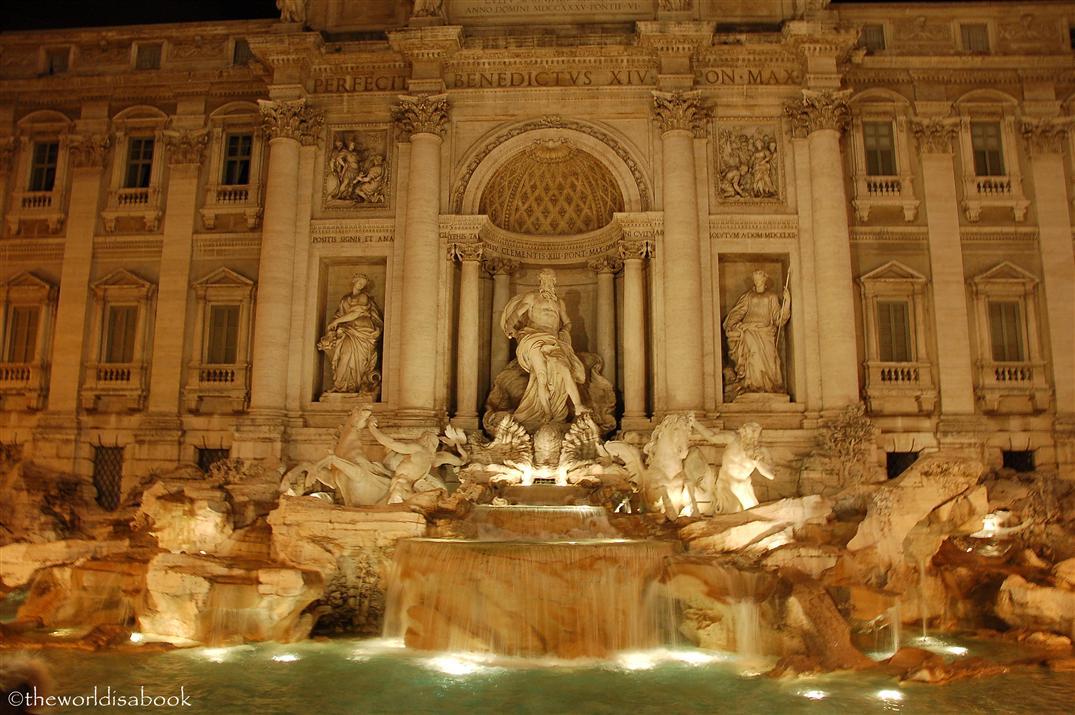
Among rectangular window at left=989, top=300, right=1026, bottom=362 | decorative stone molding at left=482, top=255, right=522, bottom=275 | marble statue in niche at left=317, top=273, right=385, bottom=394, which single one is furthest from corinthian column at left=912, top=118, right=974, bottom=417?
marble statue in niche at left=317, top=273, right=385, bottom=394

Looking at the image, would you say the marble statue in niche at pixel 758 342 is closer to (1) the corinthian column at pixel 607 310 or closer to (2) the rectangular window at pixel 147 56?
(1) the corinthian column at pixel 607 310

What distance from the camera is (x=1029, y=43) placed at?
1955cm

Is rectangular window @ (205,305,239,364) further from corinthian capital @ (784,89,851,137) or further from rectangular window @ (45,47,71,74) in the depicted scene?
corinthian capital @ (784,89,851,137)

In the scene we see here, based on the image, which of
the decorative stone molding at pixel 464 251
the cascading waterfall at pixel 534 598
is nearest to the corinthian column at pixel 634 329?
the decorative stone molding at pixel 464 251

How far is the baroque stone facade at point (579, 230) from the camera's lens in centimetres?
1788

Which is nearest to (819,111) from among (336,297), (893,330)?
(893,330)

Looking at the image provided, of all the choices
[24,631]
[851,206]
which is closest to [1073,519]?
[851,206]

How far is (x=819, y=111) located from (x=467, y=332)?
375 inches

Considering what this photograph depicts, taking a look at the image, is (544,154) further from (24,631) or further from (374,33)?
(24,631)

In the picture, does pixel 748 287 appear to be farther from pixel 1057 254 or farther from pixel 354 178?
pixel 354 178

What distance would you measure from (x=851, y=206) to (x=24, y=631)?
18.4m

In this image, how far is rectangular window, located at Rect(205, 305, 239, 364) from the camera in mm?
19500

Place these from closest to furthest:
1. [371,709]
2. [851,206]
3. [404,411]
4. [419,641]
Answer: [371,709] → [419,641] → [404,411] → [851,206]

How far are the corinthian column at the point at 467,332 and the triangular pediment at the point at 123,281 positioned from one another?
8064 mm
